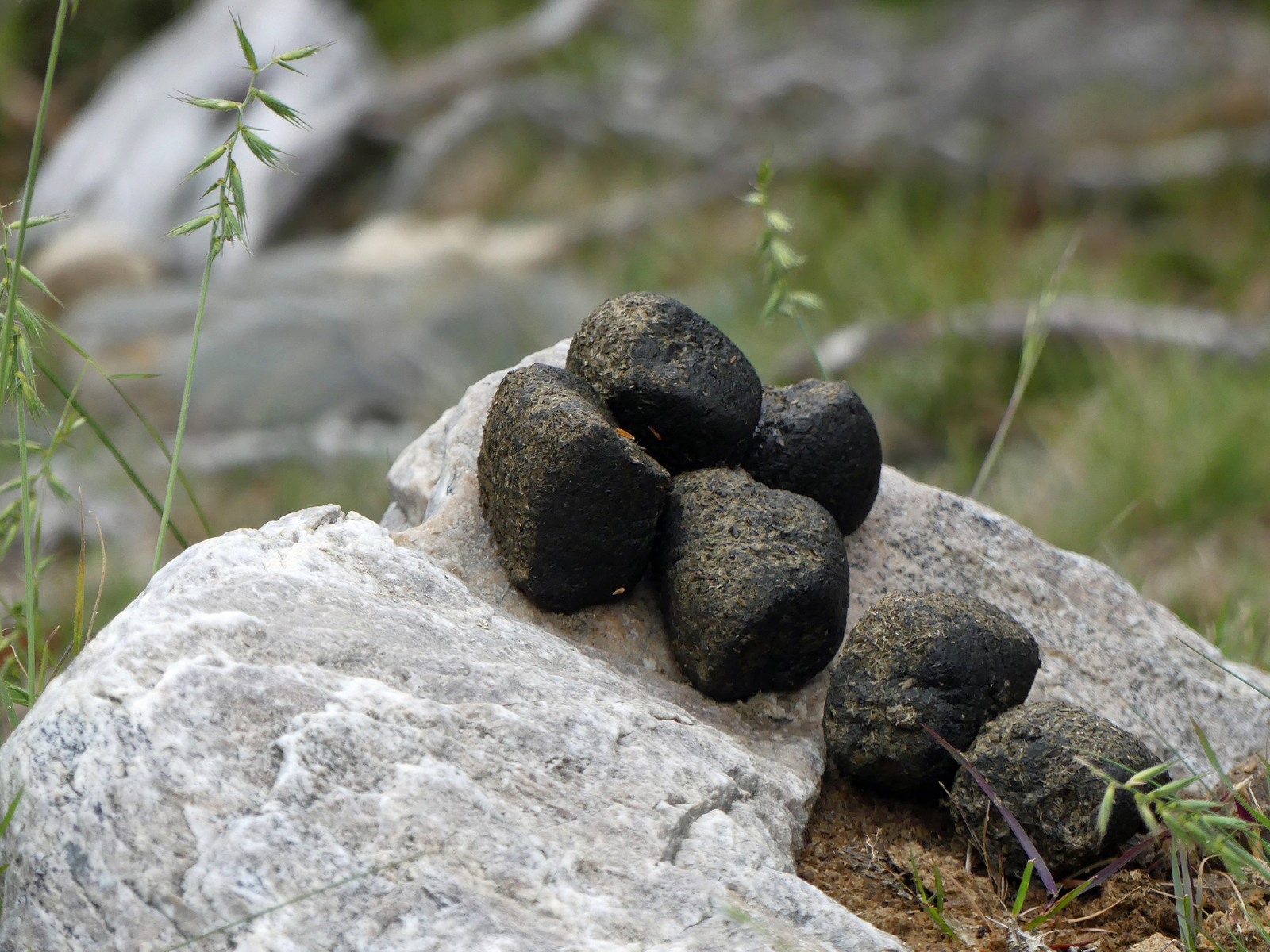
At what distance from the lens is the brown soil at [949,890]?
1.46 m

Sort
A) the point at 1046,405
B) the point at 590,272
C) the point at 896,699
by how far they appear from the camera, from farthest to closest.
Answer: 1. the point at 590,272
2. the point at 1046,405
3. the point at 896,699

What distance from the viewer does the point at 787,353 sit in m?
5.52

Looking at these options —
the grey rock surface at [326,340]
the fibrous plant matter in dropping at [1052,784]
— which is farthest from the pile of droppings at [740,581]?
the grey rock surface at [326,340]

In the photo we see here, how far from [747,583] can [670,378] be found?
0.35 metres

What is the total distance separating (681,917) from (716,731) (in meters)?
0.39

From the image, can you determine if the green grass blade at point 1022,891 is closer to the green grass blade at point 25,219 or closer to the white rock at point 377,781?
the white rock at point 377,781

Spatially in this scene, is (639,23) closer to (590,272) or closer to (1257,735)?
(590,272)

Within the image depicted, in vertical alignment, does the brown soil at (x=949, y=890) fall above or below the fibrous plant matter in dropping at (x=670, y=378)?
below

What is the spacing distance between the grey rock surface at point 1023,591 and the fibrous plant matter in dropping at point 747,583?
12cm

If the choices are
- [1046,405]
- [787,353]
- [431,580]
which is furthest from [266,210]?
[431,580]

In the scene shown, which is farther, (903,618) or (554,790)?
(903,618)

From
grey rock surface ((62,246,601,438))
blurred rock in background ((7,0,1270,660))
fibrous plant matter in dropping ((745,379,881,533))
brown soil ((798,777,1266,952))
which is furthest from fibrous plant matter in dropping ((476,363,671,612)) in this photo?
grey rock surface ((62,246,601,438))

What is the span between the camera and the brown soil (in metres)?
1.46

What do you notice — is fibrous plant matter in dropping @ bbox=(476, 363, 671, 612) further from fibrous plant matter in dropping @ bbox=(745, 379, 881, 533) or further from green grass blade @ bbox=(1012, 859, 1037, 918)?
green grass blade @ bbox=(1012, 859, 1037, 918)
